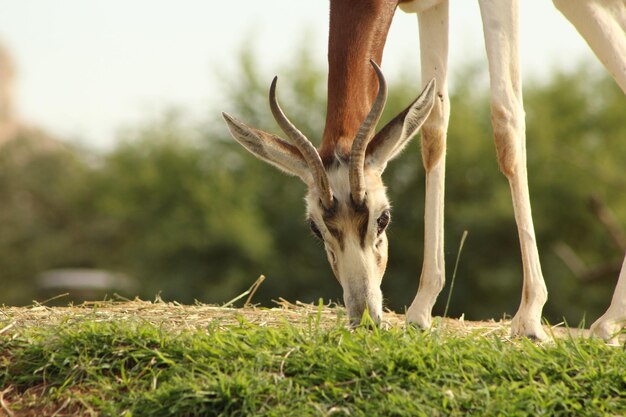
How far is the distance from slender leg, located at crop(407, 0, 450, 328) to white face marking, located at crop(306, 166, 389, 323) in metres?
1.25

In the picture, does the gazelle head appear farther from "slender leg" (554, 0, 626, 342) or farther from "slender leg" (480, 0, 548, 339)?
"slender leg" (554, 0, 626, 342)

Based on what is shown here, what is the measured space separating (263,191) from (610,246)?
13.0 meters

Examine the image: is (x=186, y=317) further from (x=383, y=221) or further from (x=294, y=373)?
(x=294, y=373)

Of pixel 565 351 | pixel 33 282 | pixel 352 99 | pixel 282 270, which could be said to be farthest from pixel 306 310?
pixel 33 282

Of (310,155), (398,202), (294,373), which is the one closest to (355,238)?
(310,155)

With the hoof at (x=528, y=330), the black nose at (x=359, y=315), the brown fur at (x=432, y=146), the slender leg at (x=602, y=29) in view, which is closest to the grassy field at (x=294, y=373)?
the black nose at (x=359, y=315)

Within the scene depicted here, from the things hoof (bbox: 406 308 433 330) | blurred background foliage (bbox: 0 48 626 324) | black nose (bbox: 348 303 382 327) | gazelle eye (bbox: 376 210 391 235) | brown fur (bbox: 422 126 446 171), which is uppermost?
blurred background foliage (bbox: 0 48 626 324)

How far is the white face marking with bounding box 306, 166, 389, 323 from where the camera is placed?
6.80 m

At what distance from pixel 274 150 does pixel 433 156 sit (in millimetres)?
1830

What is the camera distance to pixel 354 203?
272 inches

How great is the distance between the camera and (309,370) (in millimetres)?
5746

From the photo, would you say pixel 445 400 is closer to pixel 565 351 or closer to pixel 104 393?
pixel 565 351

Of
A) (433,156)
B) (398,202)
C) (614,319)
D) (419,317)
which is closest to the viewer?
(614,319)

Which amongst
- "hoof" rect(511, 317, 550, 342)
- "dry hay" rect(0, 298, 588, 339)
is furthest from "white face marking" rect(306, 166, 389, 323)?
"hoof" rect(511, 317, 550, 342)
